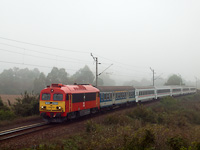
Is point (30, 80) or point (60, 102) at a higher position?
point (30, 80)

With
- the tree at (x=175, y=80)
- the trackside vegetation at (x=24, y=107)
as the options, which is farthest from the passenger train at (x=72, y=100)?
the tree at (x=175, y=80)

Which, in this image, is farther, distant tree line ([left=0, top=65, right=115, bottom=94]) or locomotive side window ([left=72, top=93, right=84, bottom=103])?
distant tree line ([left=0, top=65, right=115, bottom=94])

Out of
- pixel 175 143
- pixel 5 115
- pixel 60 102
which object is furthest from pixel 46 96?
pixel 175 143

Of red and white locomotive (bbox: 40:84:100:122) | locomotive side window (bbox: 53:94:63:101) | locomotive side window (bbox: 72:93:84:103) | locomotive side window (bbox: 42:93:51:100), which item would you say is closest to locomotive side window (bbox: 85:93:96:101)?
locomotive side window (bbox: 72:93:84:103)

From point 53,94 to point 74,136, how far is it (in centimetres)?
499

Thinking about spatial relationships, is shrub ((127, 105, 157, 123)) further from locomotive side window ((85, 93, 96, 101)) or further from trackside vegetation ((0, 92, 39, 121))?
trackside vegetation ((0, 92, 39, 121))

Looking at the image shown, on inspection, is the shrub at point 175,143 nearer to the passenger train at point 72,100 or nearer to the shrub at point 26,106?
the passenger train at point 72,100

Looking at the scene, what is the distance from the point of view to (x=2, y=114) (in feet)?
54.6

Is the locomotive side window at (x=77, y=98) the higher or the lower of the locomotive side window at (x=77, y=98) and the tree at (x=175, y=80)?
the lower

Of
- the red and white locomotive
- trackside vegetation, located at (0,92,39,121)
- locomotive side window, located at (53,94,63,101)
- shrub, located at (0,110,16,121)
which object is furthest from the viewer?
trackside vegetation, located at (0,92,39,121)

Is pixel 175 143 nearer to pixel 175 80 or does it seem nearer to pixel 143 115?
pixel 143 115

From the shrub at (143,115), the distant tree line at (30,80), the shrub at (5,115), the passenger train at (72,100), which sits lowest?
the shrub at (143,115)

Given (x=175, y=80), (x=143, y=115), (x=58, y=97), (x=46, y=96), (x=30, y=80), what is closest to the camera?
(x=58, y=97)

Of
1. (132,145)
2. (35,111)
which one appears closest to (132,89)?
(35,111)
